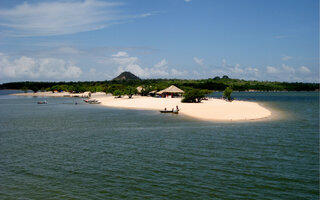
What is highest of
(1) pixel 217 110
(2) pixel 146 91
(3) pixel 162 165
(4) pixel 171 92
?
(2) pixel 146 91

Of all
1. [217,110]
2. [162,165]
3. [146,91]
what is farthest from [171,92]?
[162,165]

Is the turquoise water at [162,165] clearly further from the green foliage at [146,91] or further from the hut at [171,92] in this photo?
the green foliage at [146,91]

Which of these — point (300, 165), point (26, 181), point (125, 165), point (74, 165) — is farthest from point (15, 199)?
point (300, 165)

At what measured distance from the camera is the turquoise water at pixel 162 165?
52.2 feet

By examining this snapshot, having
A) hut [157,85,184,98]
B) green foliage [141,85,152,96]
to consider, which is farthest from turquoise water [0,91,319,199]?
green foliage [141,85,152,96]

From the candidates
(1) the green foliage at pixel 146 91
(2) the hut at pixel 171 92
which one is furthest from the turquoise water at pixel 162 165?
(1) the green foliage at pixel 146 91

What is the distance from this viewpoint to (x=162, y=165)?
20.5 meters

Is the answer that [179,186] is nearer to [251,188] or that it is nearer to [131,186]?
[131,186]

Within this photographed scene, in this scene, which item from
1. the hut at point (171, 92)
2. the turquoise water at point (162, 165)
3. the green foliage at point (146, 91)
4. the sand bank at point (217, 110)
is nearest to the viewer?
the turquoise water at point (162, 165)

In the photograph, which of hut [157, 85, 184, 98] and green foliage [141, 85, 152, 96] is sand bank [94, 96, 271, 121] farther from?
green foliage [141, 85, 152, 96]

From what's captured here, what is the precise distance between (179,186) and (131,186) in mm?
2756

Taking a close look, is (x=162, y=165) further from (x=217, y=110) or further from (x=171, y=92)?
(x=171, y=92)

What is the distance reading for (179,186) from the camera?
54.1 ft

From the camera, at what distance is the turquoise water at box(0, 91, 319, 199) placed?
1590 cm
